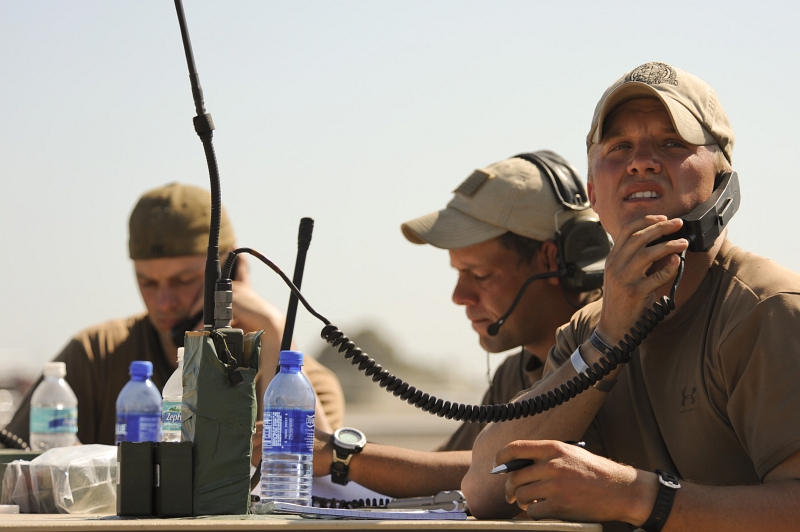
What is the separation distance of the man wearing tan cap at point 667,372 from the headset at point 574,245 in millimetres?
807

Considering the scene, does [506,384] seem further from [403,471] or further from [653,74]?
[653,74]

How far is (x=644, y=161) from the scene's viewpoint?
107 inches

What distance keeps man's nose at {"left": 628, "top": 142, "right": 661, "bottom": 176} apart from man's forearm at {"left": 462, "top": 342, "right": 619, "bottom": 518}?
1.64 ft

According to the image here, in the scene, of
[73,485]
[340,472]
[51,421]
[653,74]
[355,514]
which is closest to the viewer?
[355,514]

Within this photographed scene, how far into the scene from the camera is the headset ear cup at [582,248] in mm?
3914

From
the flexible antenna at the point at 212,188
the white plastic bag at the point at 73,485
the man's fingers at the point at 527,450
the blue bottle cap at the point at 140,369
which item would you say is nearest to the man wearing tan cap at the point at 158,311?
the blue bottle cap at the point at 140,369

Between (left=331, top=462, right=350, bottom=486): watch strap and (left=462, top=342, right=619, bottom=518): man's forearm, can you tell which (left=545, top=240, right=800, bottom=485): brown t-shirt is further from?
(left=331, top=462, right=350, bottom=486): watch strap

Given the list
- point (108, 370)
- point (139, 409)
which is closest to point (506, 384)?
point (139, 409)

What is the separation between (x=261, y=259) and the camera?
7.83 feet

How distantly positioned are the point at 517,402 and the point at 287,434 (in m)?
0.60

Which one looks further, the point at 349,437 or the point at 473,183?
the point at 473,183

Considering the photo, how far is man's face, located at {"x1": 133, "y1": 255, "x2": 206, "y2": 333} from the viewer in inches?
194

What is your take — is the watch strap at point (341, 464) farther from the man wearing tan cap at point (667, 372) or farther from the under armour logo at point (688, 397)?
the under armour logo at point (688, 397)

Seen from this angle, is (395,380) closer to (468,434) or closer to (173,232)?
(468,434)
